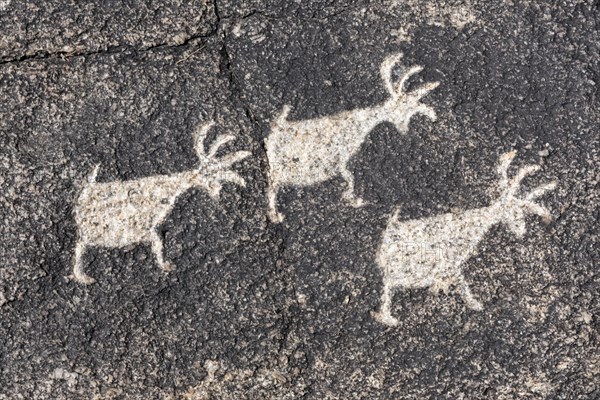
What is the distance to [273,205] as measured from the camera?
2166 mm

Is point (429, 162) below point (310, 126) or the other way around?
below

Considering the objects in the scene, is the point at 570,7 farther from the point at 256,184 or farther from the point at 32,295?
the point at 32,295

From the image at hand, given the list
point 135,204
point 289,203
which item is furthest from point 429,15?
point 135,204

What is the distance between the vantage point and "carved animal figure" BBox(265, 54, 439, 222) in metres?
2.18

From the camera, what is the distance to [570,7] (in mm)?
2275

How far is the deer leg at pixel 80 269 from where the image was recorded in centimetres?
211

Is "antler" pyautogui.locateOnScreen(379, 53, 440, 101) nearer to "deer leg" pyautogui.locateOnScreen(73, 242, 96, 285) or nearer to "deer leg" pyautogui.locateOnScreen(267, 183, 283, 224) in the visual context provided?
"deer leg" pyautogui.locateOnScreen(267, 183, 283, 224)

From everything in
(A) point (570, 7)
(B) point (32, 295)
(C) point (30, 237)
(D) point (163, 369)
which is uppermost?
(A) point (570, 7)

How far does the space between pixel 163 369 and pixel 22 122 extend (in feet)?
2.79

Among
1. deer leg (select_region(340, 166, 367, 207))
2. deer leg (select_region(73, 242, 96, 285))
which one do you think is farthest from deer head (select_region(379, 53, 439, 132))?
deer leg (select_region(73, 242, 96, 285))

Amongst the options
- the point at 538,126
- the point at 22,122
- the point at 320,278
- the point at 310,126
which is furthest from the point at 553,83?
the point at 22,122

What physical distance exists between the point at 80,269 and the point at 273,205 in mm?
594

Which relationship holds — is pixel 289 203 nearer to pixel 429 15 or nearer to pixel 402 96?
pixel 402 96

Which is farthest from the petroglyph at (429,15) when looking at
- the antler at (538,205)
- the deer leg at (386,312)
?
the deer leg at (386,312)
